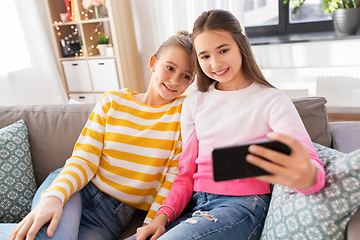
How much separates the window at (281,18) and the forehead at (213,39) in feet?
7.30

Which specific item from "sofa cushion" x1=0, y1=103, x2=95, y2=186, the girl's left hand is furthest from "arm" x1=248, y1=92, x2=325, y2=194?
"sofa cushion" x1=0, y1=103, x2=95, y2=186

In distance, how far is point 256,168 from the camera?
64 cm

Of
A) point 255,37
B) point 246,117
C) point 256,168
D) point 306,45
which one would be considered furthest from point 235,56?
point 255,37

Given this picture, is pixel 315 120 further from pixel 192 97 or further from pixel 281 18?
pixel 281 18

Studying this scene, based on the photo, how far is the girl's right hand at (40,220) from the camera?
85cm

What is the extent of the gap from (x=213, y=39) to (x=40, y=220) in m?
0.81

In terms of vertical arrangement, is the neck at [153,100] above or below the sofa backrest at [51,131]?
above

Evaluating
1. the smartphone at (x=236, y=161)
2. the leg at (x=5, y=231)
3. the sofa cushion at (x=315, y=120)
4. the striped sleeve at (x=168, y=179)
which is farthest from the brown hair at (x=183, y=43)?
the leg at (x=5, y=231)

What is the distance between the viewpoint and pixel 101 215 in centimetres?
107

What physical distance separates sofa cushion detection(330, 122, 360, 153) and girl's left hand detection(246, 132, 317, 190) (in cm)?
53

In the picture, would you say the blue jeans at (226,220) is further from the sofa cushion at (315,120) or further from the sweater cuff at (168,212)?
the sofa cushion at (315,120)

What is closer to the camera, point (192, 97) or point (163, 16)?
point (192, 97)

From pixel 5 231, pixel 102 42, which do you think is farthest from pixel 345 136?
pixel 102 42

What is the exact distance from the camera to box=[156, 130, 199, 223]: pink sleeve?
1008 mm
